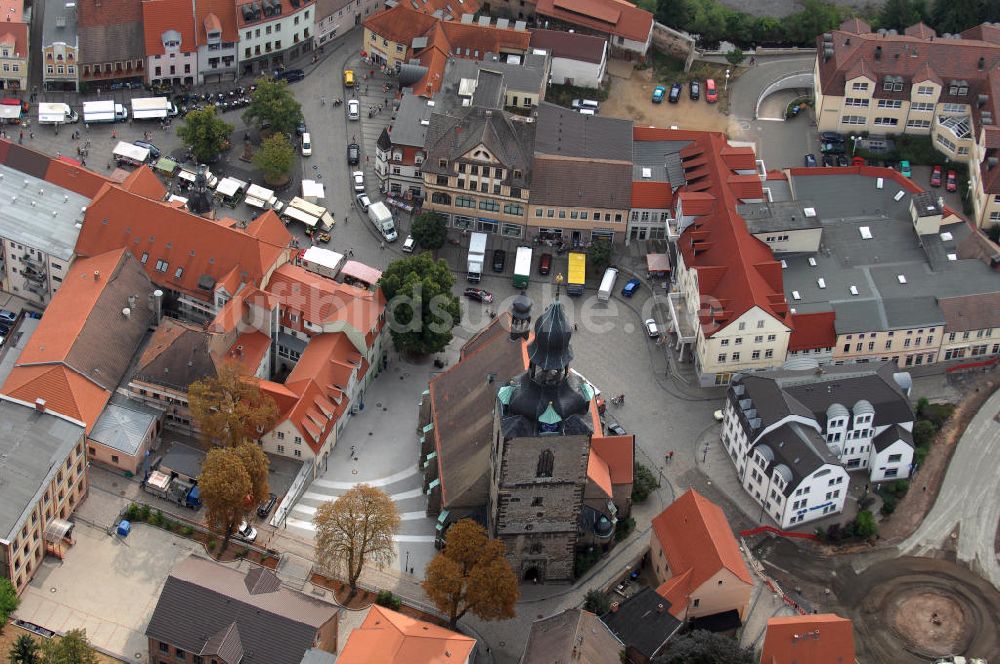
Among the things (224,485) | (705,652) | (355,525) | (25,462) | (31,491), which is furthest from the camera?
(25,462)

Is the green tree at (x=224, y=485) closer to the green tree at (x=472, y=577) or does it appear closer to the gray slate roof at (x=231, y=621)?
the gray slate roof at (x=231, y=621)

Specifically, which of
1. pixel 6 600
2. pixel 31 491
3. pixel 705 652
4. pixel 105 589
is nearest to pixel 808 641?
pixel 705 652

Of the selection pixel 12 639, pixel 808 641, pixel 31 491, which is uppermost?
pixel 808 641

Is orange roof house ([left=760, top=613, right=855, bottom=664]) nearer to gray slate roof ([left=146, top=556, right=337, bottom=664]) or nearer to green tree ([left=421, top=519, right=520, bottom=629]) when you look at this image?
green tree ([left=421, top=519, right=520, bottom=629])

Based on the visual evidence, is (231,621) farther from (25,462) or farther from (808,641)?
(808,641)

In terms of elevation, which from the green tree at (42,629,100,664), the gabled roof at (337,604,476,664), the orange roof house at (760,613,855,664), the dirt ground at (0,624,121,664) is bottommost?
the dirt ground at (0,624,121,664)

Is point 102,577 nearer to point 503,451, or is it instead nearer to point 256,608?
point 256,608

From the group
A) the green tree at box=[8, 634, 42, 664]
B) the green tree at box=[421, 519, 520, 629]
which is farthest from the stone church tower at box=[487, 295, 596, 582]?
the green tree at box=[8, 634, 42, 664]
